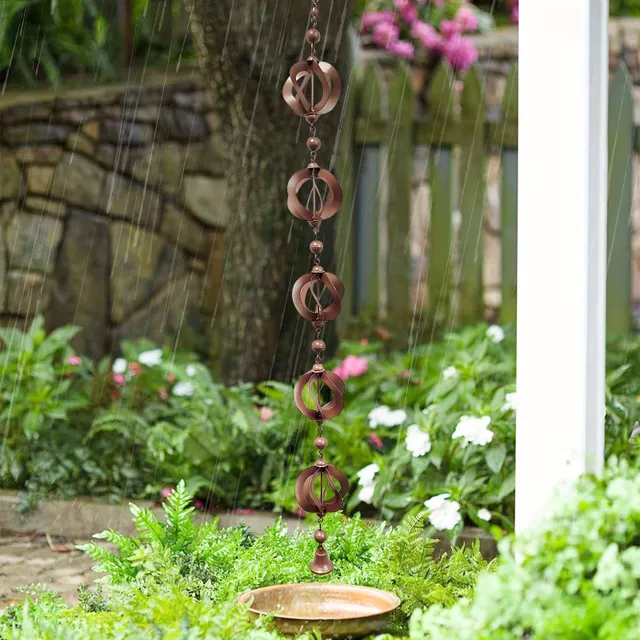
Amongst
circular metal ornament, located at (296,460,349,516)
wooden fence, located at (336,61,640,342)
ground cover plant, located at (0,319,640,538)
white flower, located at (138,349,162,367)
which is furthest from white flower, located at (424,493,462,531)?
wooden fence, located at (336,61,640,342)

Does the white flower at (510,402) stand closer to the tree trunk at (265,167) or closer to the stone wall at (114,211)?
the tree trunk at (265,167)

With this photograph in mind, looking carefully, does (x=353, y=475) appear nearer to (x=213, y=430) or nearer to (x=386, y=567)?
(x=213, y=430)

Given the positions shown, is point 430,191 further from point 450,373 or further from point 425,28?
point 450,373

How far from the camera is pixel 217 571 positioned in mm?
2486

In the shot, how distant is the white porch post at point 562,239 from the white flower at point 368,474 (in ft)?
4.20

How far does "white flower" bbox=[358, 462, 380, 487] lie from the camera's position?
343 centimetres

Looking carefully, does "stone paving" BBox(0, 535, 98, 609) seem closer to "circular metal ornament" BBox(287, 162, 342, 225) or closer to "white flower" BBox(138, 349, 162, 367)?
"white flower" BBox(138, 349, 162, 367)

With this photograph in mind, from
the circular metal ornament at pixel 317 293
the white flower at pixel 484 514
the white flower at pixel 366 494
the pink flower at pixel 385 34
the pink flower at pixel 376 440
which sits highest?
the pink flower at pixel 385 34

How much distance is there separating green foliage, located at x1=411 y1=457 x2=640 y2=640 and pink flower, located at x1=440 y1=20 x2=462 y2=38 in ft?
18.0

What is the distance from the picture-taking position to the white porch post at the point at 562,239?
211 centimetres

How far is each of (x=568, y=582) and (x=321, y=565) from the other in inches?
28.4

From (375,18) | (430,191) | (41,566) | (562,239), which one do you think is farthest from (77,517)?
(375,18)

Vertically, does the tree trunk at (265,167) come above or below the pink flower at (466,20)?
below

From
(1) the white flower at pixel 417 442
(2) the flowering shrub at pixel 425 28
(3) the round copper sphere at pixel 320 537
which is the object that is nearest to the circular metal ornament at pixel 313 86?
(3) the round copper sphere at pixel 320 537
